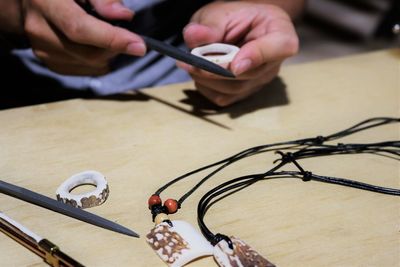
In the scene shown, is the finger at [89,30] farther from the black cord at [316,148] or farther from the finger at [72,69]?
the black cord at [316,148]

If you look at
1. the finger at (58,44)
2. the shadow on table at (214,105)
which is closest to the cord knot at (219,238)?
the shadow on table at (214,105)

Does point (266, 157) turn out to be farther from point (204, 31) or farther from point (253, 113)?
point (204, 31)

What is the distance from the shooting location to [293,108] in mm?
822

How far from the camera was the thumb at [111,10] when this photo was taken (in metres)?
0.79

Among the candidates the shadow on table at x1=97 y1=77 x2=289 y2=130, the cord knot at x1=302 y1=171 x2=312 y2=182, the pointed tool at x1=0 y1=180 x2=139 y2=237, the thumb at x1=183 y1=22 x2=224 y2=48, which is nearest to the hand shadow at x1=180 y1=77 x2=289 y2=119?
the shadow on table at x1=97 y1=77 x2=289 y2=130

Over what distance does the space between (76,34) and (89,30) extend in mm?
28

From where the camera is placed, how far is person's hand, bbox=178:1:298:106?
76 centimetres

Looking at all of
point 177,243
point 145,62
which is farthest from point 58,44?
point 177,243

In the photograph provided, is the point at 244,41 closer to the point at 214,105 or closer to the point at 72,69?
the point at 214,105

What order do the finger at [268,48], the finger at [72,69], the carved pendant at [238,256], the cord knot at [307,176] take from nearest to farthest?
the carved pendant at [238,256], the cord knot at [307,176], the finger at [268,48], the finger at [72,69]

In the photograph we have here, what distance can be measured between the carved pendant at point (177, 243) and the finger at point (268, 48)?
1.01 ft

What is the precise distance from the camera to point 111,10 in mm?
789

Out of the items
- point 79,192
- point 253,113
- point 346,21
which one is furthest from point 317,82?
point 346,21

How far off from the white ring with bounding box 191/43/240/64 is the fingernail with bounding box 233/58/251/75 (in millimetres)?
17
